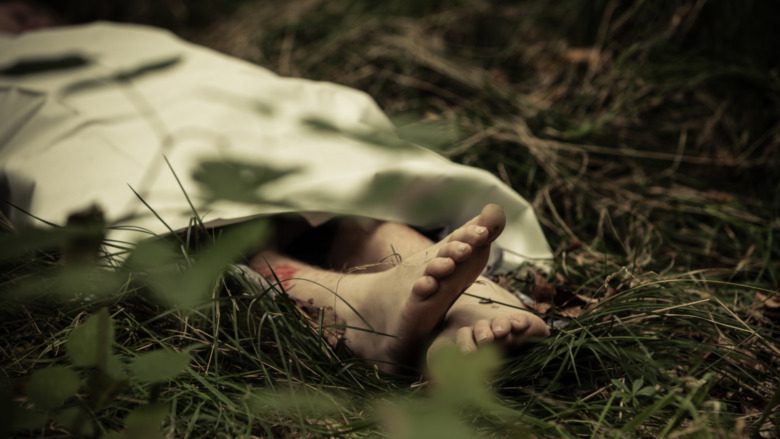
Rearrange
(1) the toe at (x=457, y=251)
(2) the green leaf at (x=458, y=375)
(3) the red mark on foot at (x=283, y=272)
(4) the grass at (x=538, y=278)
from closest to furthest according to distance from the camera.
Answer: (2) the green leaf at (x=458, y=375), (4) the grass at (x=538, y=278), (1) the toe at (x=457, y=251), (3) the red mark on foot at (x=283, y=272)

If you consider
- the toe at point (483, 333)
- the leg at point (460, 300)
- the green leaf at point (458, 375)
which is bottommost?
the leg at point (460, 300)

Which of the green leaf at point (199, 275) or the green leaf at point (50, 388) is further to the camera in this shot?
the green leaf at point (50, 388)

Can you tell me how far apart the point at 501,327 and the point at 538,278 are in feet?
1.25

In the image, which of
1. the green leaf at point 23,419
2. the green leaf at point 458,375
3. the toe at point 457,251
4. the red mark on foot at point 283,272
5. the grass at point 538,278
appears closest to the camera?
the green leaf at point 458,375

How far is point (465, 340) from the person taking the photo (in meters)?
0.81

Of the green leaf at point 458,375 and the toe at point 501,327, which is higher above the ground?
the green leaf at point 458,375

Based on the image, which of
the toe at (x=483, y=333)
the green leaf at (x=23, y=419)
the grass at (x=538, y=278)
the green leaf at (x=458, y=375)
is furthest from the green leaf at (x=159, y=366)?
the toe at (x=483, y=333)

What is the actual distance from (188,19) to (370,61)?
5.87 feet

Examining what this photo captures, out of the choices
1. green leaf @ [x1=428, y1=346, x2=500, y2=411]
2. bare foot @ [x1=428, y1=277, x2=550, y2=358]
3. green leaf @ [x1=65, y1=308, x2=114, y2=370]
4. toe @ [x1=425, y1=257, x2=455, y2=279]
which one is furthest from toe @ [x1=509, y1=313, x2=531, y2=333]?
green leaf @ [x1=65, y1=308, x2=114, y2=370]

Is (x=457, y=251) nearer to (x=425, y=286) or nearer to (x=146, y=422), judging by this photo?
(x=425, y=286)

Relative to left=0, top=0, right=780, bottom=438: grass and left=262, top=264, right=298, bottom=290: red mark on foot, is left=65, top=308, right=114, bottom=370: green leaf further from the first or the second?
left=262, top=264, right=298, bottom=290: red mark on foot

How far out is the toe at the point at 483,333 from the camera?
81 cm

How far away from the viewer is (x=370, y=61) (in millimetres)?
2230

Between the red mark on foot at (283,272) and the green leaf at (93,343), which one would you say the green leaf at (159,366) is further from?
the red mark on foot at (283,272)
